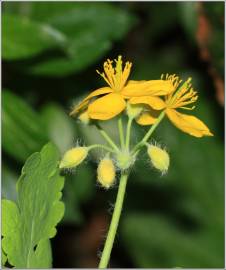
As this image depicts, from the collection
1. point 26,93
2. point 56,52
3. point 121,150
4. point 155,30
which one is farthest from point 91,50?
point 121,150

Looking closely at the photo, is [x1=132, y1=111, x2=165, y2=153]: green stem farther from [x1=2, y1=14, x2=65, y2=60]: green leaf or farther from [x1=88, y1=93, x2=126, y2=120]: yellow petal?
[x1=2, y1=14, x2=65, y2=60]: green leaf

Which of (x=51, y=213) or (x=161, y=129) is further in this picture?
(x=161, y=129)

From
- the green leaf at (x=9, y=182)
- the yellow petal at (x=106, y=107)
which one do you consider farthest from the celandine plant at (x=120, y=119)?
the green leaf at (x=9, y=182)

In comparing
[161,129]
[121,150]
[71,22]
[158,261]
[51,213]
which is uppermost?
[71,22]

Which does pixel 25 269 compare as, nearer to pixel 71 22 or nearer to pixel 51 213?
pixel 51 213

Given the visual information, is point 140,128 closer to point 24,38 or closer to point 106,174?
point 24,38

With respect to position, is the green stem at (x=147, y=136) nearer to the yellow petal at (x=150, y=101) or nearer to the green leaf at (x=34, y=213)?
the yellow petal at (x=150, y=101)

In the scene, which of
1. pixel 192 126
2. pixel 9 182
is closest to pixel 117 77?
pixel 192 126

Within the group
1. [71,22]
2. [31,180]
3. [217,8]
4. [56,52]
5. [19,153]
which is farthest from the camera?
[217,8]
